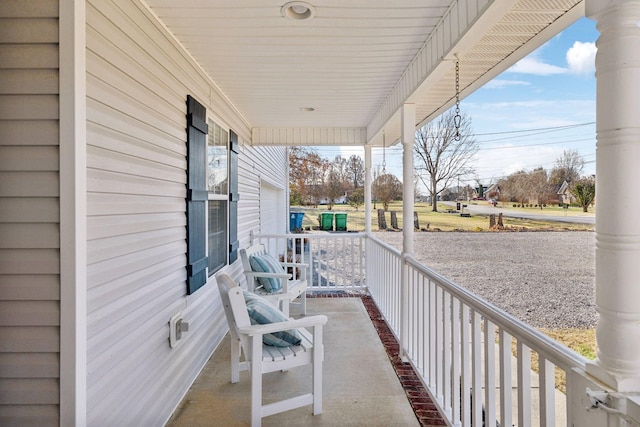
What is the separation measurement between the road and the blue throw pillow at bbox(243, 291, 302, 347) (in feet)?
5.78

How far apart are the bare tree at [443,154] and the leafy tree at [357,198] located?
14.1 ft

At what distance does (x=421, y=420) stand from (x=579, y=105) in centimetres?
206

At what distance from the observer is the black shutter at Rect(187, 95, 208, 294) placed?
2.74 m

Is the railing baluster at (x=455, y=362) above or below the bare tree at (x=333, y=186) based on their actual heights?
below

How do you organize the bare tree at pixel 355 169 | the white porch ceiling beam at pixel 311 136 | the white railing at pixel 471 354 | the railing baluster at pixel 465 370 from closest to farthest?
the white railing at pixel 471 354, the railing baluster at pixel 465 370, the white porch ceiling beam at pixel 311 136, the bare tree at pixel 355 169

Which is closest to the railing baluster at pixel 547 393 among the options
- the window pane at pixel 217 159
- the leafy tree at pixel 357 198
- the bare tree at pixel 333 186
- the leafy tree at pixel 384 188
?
the window pane at pixel 217 159

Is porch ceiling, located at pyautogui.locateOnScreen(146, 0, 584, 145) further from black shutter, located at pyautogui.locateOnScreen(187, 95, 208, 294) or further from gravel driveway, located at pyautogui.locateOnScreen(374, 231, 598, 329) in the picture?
gravel driveway, located at pyautogui.locateOnScreen(374, 231, 598, 329)

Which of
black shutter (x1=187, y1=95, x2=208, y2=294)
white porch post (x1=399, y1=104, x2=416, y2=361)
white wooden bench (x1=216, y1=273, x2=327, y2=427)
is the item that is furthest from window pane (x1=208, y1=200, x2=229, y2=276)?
white porch post (x1=399, y1=104, x2=416, y2=361)

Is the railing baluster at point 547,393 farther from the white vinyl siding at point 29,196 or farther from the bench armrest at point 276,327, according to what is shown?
the white vinyl siding at point 29,196

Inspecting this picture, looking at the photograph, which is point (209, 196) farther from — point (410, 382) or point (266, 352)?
point (410, 382)

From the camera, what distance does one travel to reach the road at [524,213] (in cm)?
157

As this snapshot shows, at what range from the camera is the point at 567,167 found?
161 cm

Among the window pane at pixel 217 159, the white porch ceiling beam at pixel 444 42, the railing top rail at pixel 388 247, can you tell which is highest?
the white porch ceiling beam at pixel 444 42

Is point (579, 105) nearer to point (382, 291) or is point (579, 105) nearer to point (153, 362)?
point (153, 362)
